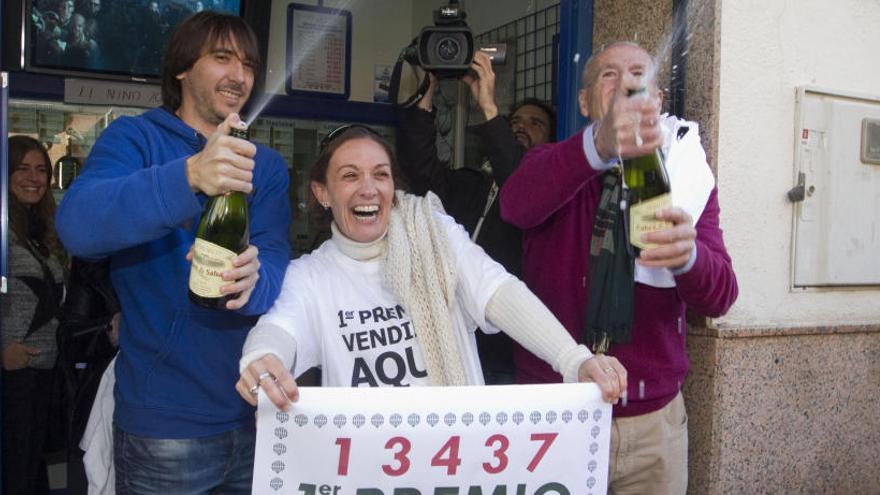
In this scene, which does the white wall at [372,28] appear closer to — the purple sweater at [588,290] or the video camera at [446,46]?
the video camera at [446,46]

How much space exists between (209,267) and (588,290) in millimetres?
1051

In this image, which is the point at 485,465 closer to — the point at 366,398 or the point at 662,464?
the point at 366,398

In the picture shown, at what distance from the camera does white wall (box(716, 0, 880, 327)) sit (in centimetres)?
317

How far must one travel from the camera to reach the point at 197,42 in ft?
7.12

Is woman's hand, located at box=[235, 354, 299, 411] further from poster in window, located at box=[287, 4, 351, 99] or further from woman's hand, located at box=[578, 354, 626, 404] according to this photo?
poster in window, located at box=[287, 4, 351, 99]

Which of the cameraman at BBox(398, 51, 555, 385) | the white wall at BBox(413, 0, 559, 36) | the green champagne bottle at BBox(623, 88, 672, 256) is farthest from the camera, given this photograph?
the white wall at BBox(413, 0, 559, 36)

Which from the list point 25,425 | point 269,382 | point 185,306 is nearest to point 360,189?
point 185,306

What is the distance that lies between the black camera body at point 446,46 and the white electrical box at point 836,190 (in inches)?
60.8

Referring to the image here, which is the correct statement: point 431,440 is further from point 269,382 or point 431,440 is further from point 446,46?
point 446,46

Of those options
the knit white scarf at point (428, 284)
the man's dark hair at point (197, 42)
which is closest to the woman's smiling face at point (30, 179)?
the man's dark hair at point (197, 42)

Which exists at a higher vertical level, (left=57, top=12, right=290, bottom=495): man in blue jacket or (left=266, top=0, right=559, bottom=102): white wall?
(left=266, top=0, right=559, bottom=102): white wall

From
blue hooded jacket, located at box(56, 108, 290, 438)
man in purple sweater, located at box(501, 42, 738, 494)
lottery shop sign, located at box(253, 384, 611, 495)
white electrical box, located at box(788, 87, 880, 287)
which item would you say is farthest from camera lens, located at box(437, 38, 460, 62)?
white electrical box, located at box(788, 87, 880, 287)

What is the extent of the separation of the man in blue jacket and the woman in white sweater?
13 cm

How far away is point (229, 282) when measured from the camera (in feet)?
5.83
